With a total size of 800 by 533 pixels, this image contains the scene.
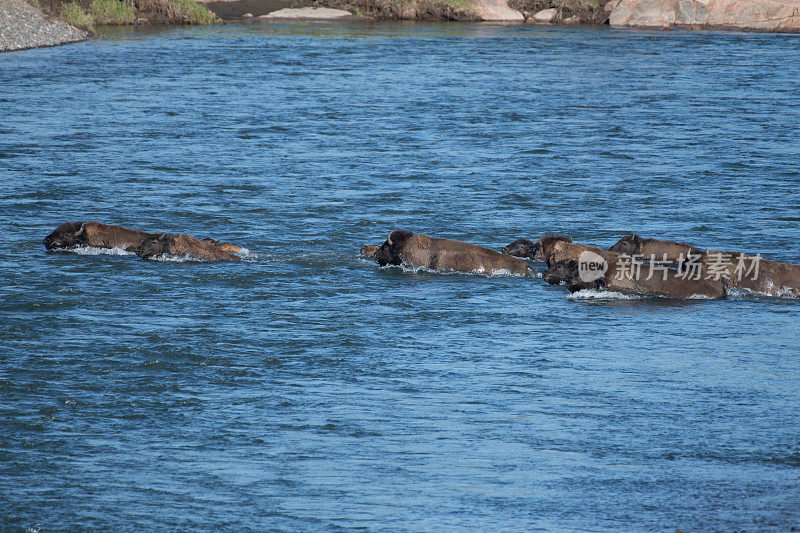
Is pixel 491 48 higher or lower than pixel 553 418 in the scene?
higher

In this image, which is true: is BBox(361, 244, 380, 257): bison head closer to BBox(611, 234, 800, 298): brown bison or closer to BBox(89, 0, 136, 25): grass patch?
BBox(611, 234, 800, 298): brown bison

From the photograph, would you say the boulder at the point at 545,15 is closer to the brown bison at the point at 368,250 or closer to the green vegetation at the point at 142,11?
the green vegetation at the point at 142,11

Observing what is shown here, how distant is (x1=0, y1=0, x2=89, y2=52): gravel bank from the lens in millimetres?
45750

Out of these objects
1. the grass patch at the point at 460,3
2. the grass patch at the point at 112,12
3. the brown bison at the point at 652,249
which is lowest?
the brown bison at the point at 652,249

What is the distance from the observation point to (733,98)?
32875 millimetres

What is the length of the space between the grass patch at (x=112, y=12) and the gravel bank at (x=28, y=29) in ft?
17.0

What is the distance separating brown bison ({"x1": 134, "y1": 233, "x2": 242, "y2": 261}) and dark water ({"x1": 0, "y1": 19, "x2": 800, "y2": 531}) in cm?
23

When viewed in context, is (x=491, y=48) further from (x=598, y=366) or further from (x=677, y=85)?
(x=598, y=366)

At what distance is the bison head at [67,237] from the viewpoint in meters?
15.6

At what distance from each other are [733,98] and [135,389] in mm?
26426

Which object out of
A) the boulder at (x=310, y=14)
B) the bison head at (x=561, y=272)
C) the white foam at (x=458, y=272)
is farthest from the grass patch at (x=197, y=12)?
the bison head at (x=561, y=272)

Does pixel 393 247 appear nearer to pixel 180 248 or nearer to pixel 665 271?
pixel 180 248

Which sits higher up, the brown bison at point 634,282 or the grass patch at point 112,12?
the grass patch at point 112,12

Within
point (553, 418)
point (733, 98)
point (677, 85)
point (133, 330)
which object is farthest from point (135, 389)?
point (677, 85)
